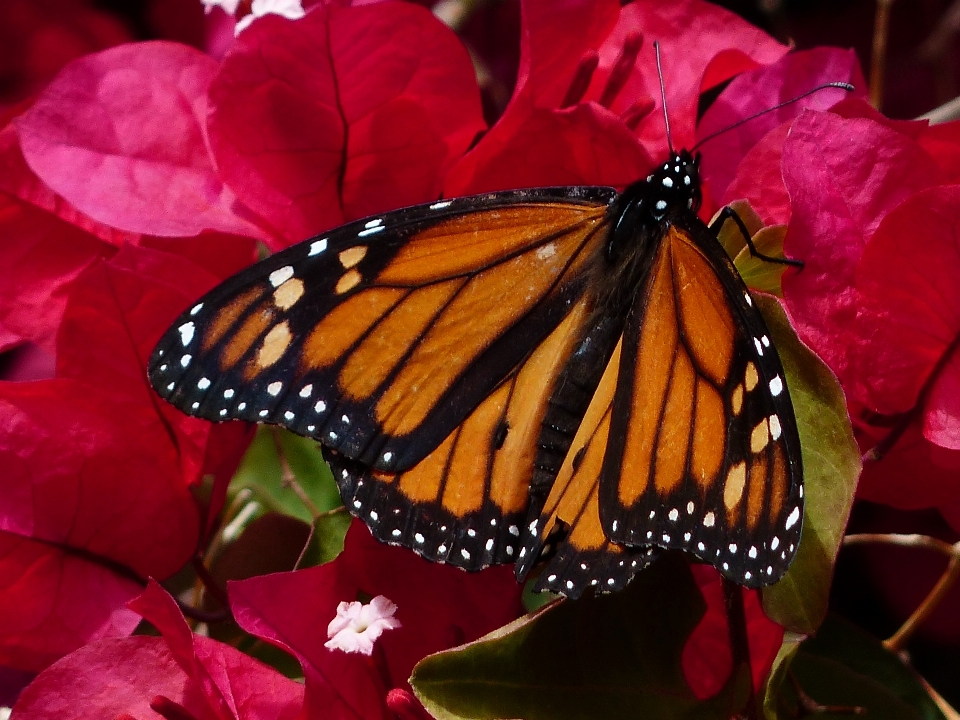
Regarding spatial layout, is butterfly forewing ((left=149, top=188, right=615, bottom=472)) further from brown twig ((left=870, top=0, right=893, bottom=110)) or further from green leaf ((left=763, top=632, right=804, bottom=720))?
brown twig ((left=870, top=0, right=893, bottom=110))

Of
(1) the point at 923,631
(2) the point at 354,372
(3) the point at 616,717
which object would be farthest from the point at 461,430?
(1) the point at 923,631

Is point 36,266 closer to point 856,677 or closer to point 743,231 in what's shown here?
point 743,231

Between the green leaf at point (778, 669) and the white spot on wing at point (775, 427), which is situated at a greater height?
the white spot on wing at point (775, 427)

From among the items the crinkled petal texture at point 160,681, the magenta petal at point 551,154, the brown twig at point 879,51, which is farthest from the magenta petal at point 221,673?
the brown twig at point 879,51

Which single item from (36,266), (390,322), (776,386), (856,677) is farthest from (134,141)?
(856,677)

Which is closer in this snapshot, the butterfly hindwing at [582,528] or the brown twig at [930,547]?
the butterfly hindwing at [582,528]

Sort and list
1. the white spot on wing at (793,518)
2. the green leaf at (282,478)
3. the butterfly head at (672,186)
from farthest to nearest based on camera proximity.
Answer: the green leaf at (282,478)
the butterfly head at (672,186)
the white spot on wing at (793,518)

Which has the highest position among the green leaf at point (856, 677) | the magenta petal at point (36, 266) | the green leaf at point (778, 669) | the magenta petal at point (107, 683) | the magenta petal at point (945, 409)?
the magenta petal at point (945, 409)

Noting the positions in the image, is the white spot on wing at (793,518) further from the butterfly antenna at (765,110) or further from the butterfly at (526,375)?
the butterfly antenna at (765,110)
